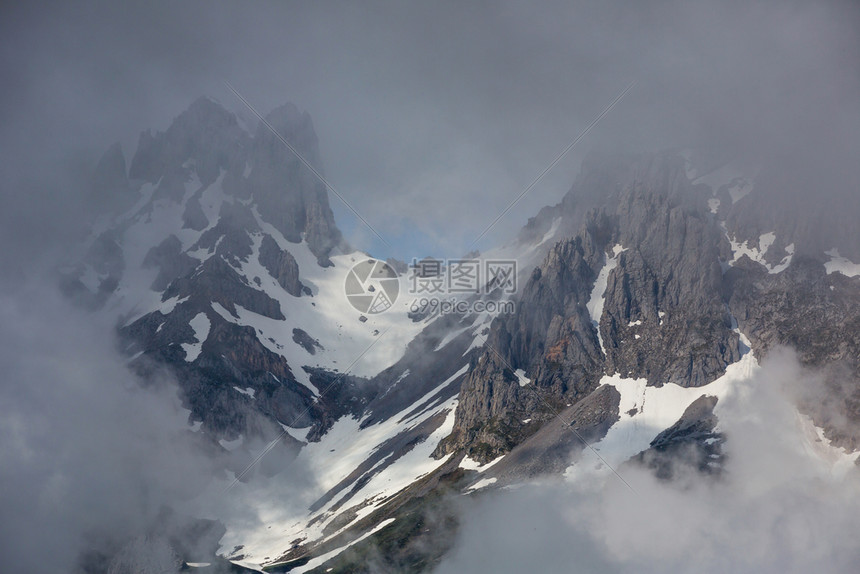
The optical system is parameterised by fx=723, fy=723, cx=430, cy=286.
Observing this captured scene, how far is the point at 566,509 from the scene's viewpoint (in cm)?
17538

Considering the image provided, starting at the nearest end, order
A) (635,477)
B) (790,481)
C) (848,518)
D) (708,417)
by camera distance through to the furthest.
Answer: (848,518) < (790,481) < (635,477) < (708,417)

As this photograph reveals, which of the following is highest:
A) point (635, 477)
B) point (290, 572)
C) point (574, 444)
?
point (290, 572)

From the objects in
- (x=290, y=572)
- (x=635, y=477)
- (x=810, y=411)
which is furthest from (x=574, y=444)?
(x=290, y=572)

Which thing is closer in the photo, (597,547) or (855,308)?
(597,547)

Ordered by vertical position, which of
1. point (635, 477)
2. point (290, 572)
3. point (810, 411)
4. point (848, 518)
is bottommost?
point (848, 518)

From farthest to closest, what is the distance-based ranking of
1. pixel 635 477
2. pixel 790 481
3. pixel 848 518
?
pixel 635 477 < pixel 790 481 < pixel 848 518

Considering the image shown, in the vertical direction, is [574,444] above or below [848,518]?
above

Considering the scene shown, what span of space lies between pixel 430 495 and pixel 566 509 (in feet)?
134

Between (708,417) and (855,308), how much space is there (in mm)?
52422

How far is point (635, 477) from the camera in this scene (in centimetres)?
17825

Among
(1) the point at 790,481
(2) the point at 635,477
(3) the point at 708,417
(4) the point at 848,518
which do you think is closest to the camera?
(4) the point at 848,518

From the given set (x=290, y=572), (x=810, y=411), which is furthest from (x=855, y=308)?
(x=290, y=572)

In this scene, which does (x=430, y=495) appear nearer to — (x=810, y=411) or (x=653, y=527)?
(x=653, y=527)

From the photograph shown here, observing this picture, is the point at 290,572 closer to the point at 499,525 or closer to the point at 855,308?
the point at 499,525
